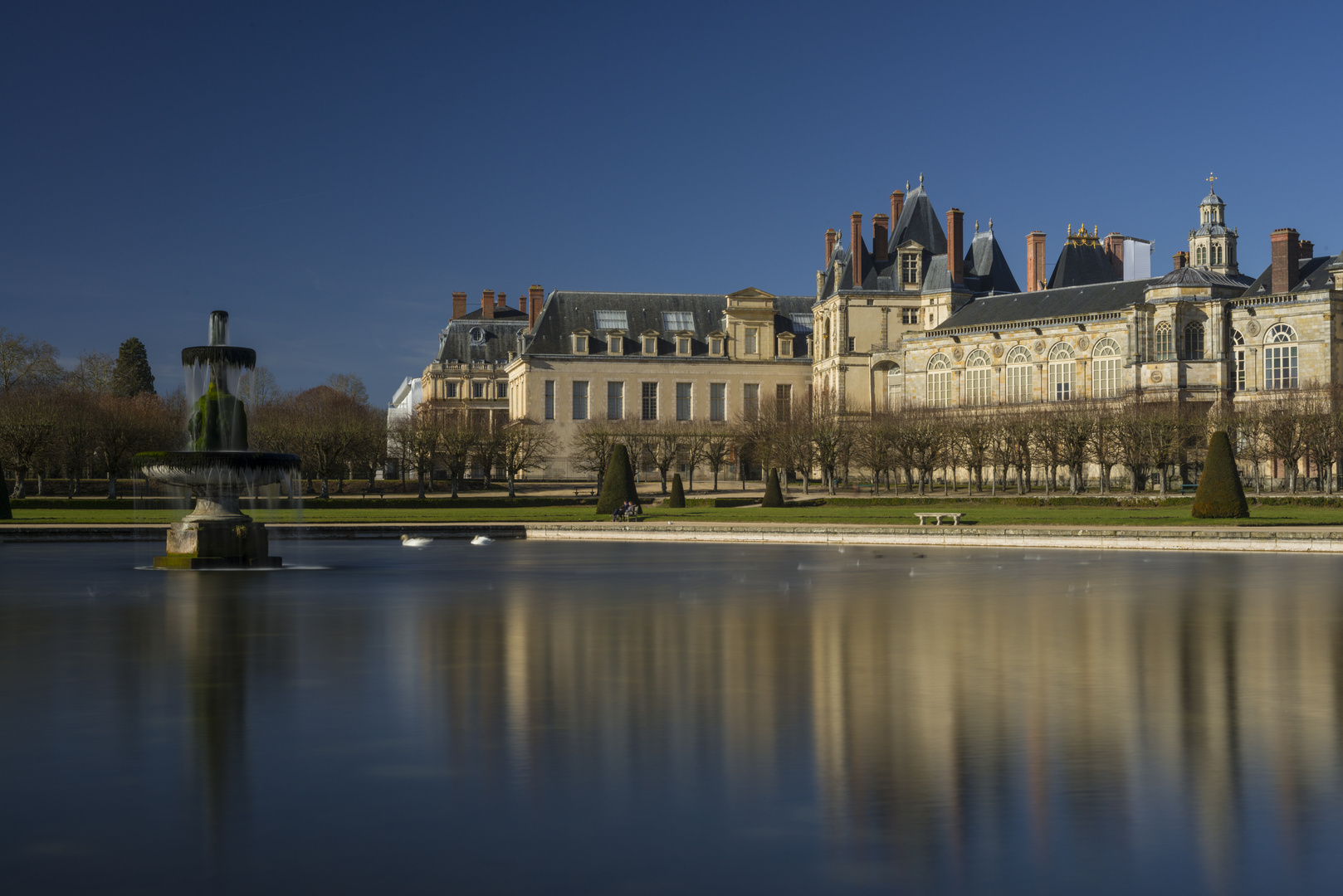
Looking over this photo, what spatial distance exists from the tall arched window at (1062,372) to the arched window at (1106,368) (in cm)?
108

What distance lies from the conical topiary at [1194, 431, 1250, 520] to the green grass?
510mm

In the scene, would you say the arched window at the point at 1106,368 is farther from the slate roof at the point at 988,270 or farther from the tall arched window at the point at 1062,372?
the slate roof at the point at 988,270

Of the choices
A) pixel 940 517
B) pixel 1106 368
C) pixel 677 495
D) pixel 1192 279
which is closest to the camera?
pixel 940 517

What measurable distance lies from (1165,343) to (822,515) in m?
33.4

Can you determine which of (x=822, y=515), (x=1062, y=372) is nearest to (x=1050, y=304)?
(x=1062, y=372)

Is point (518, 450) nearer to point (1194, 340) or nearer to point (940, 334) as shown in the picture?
point (940, 334)

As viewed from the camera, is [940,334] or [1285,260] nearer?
[1285,260]

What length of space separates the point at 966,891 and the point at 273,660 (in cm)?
749

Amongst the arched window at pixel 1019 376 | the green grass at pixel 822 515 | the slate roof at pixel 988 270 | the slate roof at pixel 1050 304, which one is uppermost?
the slate roof at pixel 988 270

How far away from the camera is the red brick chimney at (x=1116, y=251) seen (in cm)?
8050

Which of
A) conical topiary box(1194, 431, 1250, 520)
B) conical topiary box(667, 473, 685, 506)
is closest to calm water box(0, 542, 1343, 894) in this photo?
conical topiary box(1194, 431, 1250, 520)

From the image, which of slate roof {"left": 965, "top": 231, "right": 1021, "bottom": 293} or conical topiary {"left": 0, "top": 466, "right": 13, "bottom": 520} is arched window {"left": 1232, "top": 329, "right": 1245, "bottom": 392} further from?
conical topiary {"left": 0, "top": 466, "right": 13, "bottom": 520}

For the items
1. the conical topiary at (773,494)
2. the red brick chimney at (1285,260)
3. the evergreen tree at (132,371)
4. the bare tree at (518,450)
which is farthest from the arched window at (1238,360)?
the evergreen tree at (132,371)

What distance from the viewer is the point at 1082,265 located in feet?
258
